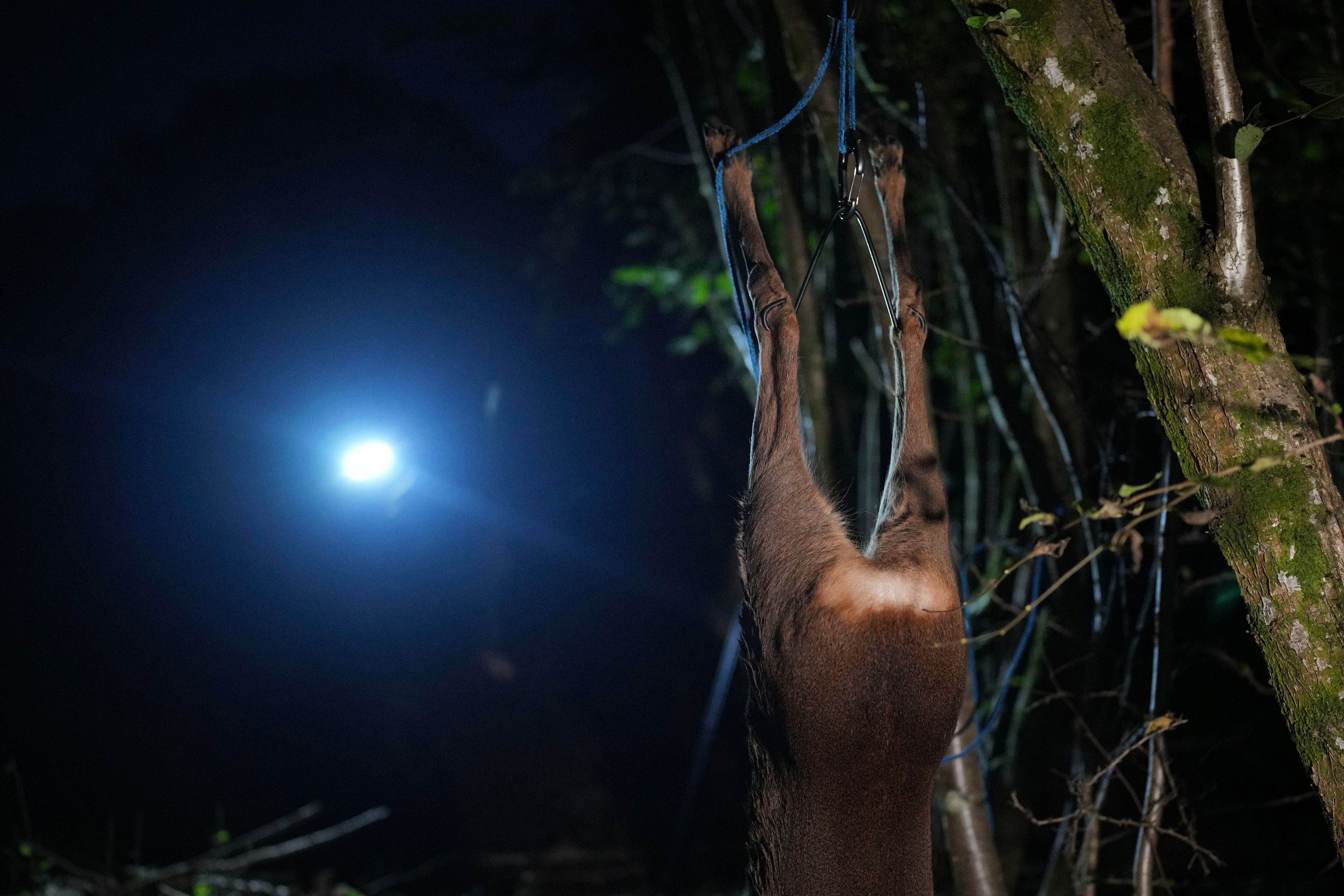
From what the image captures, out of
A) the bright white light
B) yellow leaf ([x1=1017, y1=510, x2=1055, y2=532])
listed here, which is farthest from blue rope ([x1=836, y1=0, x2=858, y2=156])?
the bright white light

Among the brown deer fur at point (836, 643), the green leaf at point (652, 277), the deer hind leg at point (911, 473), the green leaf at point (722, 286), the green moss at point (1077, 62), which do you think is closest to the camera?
the green moss at point (1077, 62)

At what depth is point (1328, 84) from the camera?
166cm

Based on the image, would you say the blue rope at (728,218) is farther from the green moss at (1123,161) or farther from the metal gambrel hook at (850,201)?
the green moss at (1123,161)

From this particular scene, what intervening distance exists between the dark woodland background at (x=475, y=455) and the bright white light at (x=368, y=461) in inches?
85.8

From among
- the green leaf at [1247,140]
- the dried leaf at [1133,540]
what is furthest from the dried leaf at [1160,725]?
the green leaf at [1247,140]

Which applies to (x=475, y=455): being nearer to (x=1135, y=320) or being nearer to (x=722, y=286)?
(x=722, y=286)

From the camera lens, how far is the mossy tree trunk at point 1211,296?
4.98 feet

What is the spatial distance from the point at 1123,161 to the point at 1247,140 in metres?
0.22

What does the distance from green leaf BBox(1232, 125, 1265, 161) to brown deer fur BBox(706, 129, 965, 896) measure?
88 centimetres

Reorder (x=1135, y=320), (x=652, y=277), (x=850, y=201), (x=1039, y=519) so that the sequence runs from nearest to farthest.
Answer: (x=1135, y=320) < (x=1039, y=519) < (x=850, y=201) < (x=652, y=277)

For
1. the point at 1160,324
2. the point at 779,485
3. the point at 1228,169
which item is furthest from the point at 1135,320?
the point at 779,485

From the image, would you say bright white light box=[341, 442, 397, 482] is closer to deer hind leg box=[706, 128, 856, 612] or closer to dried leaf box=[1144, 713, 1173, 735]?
deer hind leg box=[706, 128, 856, 612]

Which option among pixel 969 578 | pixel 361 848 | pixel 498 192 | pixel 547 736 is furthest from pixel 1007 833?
pixel 498 192

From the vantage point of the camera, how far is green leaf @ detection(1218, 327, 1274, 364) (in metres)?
1.06
